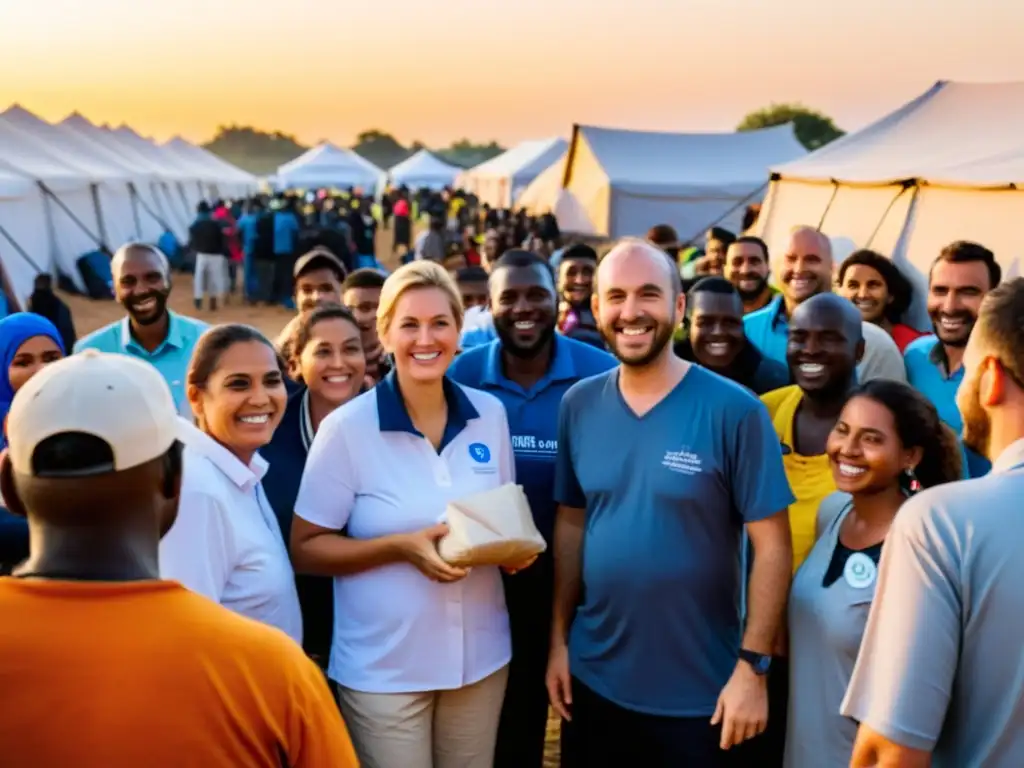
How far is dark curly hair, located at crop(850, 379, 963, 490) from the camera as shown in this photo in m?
2.72

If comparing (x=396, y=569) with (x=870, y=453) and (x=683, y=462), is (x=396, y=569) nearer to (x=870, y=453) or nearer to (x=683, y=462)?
(x=683, y=462)

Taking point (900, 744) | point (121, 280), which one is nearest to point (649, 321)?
point (900, 744)

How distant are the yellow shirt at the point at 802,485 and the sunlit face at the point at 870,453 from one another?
225mm

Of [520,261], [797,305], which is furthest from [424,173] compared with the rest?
[520,261]

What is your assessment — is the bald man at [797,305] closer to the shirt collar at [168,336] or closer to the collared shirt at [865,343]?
the collared shirt at [865,343]

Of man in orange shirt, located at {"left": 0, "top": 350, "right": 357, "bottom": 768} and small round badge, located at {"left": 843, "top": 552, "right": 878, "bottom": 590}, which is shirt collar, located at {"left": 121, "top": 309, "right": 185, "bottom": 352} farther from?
small round badge, located at {"left": 843, "top": 552, "right": 878, "bottom": 590}

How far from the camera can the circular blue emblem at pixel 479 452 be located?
2879 millimetres

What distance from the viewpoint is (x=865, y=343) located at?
4082 millimetres

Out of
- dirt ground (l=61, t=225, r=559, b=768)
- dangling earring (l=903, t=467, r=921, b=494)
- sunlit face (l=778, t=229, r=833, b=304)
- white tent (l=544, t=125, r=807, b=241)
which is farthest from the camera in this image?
white tent (l=544, t=125, r=807, b=241)

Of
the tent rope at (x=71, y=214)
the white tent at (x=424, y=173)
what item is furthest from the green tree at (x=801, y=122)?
the tent rope at (x=71, y=214)

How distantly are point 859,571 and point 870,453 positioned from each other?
37 centimetres

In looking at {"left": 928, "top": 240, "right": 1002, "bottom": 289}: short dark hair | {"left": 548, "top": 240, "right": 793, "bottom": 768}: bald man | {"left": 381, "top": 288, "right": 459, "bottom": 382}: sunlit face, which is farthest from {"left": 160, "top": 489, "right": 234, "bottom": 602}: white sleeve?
{"left": 928, "top": 240, "right": 1002, "bottom": 289}: short dark hair

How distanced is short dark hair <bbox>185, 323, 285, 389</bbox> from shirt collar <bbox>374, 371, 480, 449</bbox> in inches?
19.2

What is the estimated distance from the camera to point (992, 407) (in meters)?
1.71
